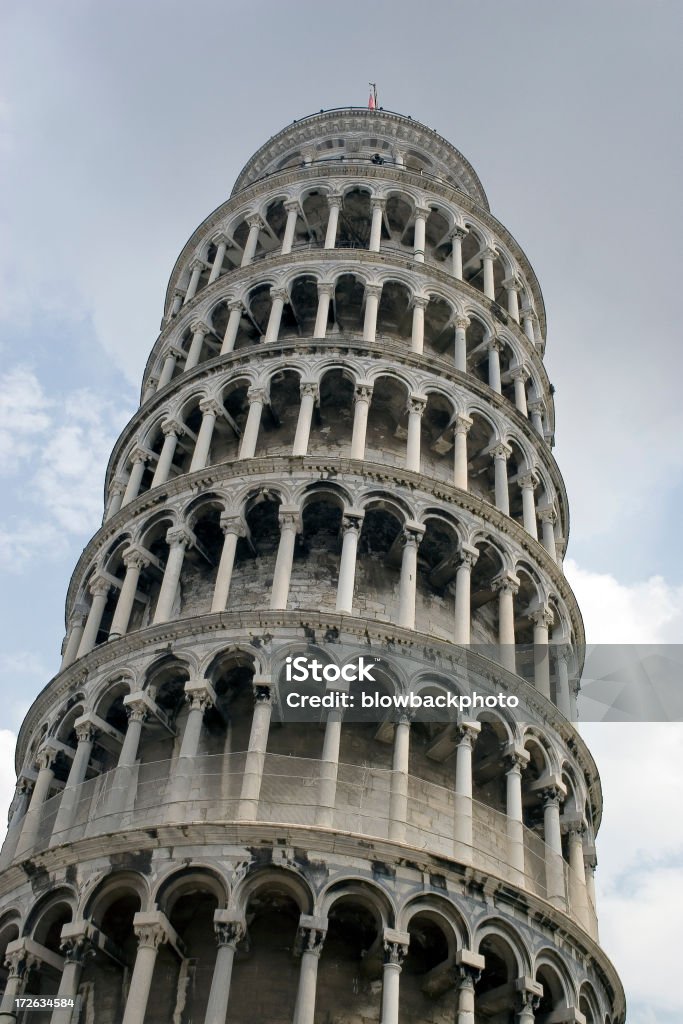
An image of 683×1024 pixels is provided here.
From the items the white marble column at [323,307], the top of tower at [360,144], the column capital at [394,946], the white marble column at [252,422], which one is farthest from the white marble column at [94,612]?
the top of tower at [360,144]

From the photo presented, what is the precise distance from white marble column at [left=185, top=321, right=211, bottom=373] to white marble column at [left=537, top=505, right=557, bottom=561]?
26.7 ft

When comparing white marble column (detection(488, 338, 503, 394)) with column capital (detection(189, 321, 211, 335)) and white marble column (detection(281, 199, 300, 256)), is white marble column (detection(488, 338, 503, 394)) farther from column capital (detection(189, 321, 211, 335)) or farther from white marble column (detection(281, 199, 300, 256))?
column capital (detection(189, 321, 211, 335))

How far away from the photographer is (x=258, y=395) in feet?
70.9

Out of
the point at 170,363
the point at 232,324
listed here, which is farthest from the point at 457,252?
the point at 170,363

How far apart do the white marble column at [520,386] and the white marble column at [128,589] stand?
29.9ft

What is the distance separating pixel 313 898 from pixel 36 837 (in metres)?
4.90

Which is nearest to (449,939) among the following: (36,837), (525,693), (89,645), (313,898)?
(313,898)

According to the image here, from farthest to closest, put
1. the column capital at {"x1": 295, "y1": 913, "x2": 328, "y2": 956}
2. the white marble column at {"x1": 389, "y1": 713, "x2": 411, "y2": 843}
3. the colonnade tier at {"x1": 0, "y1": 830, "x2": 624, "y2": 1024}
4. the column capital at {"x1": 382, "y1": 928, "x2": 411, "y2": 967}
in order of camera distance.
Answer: the white marble column at {"x1": 389, "y1": 713, "x2": 411, "y2": 843} → the colonnade tier at {"x1": 0, "y1": 830, "x2": 624, "y2": 1024} → the column capital at {"x1": 382, "y1": 928, "x2": 411, "y2": 967} → the column capital at {"x1": 295, "y1": 913, "x2": 328, "y2": 956}

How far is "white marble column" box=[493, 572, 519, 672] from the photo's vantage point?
60.5 ft

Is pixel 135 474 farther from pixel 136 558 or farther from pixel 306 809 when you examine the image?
pixel 306 809

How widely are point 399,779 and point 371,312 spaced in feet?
36.7

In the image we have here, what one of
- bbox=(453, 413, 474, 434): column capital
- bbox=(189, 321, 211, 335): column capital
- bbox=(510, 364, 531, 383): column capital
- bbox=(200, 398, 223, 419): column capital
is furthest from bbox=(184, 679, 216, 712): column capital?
bbox=(510, 364, 531, 383): column capital

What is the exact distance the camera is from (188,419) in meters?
23.0

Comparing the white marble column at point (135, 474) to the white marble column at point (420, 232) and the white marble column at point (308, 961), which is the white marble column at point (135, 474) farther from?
the white marble column at point (308, 961)
